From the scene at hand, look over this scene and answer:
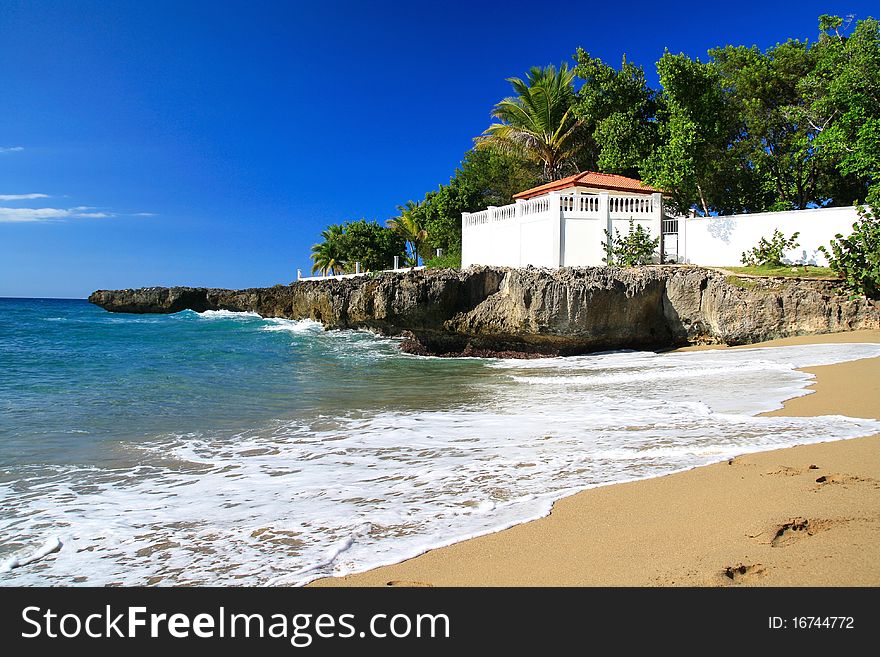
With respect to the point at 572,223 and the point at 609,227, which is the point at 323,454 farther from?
the point at 609,227

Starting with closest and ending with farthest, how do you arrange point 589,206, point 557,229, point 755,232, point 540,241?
point 755,232 → point 557,229 → point 589,206 → point 540,241

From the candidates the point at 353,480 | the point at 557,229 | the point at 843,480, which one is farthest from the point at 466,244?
the point at 843,480

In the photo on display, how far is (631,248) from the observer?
21.0 m

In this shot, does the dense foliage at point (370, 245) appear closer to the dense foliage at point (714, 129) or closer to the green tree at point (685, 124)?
the dense foliage at point (714, 129)

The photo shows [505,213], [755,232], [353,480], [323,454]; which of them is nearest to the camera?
[353,480]

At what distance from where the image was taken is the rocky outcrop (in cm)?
1648

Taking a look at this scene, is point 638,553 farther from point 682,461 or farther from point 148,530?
point 148,530

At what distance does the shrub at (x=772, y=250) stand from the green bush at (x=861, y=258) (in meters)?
1.93

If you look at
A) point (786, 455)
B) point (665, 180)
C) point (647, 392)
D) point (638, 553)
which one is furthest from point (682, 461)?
point (665, 180)

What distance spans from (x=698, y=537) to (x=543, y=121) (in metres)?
30.8

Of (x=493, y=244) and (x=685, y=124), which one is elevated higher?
(x=685, y=124)

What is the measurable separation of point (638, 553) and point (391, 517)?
1839 mm

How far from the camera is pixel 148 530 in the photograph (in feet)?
13.8

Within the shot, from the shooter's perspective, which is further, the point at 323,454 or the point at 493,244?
the point at 493,244
